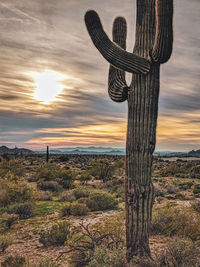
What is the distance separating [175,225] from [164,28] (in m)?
6.52

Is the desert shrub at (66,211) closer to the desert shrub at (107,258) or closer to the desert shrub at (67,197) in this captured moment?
the desert shrub at (67,197)

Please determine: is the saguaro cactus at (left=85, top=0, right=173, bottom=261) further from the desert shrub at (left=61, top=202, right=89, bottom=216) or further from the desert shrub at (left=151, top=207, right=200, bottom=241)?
the desert shrub at (left=61, top=202, right=89, bottom=216)

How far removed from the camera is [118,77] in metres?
6.68

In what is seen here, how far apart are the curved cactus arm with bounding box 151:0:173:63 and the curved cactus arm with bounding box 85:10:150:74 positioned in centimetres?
46

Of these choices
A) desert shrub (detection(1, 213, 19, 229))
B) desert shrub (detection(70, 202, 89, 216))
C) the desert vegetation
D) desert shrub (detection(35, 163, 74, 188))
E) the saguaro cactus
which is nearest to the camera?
the saguaro cactus

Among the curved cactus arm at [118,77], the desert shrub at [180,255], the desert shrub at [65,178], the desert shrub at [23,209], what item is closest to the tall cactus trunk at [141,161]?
the curved cactus arm at [118,77]

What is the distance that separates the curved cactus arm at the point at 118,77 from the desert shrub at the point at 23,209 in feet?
25.2

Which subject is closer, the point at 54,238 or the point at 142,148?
the point at 142,148

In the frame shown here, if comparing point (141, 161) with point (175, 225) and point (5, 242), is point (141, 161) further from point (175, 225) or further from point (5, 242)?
point (5, 242)

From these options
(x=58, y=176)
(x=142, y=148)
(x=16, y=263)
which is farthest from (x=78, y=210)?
(x=58, y=176)

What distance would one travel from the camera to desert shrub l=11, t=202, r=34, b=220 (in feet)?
37.7

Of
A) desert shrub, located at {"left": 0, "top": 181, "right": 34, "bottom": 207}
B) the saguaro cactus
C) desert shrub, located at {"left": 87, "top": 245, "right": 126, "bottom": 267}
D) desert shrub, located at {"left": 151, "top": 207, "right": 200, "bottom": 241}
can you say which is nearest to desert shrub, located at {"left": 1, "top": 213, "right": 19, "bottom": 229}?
desert shrub, located at {"left": 0, "top": 181, "right": 34, "bottom": 207}

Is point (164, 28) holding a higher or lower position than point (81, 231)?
higher

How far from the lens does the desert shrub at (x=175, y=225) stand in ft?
26.0
